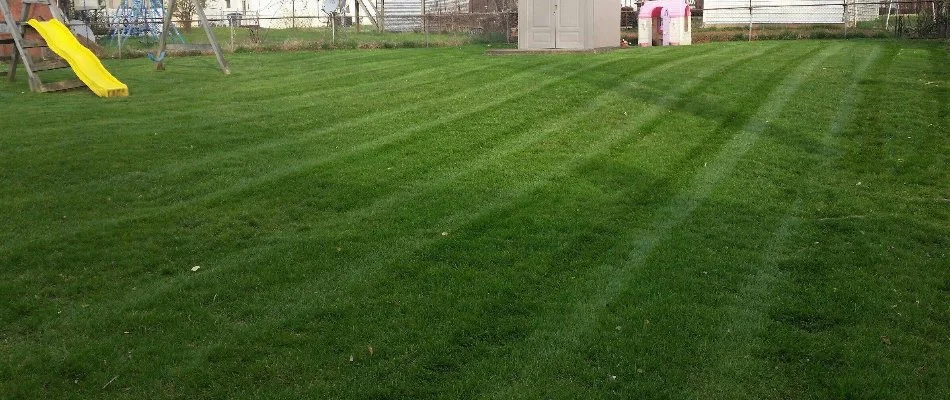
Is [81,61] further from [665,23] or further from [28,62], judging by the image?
[665,23]

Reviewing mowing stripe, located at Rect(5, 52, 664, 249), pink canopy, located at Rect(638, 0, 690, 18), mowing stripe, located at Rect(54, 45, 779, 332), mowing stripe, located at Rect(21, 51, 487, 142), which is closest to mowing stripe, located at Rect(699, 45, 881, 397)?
mowing stripe, located at Rect(54, 45, 779, 332)

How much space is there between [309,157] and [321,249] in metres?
3.20

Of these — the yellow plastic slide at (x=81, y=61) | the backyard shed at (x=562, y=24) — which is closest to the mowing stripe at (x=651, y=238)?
the yellow plastic slide at (x=81, y=61)

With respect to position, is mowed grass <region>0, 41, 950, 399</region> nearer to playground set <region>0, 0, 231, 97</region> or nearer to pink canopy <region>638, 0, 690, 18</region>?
playground set <region>0, 0, 231, 97</region>

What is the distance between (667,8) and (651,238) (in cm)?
1906

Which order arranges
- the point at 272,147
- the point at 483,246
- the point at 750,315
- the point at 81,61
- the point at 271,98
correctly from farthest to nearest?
the point at 81,61, the point at 271,98, the point at 272,147, the point at 483,246, the point at 750,315

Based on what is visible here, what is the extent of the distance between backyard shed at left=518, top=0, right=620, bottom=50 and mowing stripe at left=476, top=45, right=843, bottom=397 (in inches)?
403

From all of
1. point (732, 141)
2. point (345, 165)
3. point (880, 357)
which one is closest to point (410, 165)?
point (345, 165)

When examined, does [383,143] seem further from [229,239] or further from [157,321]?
[157,321]

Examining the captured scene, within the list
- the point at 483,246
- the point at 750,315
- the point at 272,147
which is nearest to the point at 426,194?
the point at 483,246

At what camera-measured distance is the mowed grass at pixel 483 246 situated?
4.94m

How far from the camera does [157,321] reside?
557 centimetres

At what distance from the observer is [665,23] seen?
25.4 m

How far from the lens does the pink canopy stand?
25098 mm
